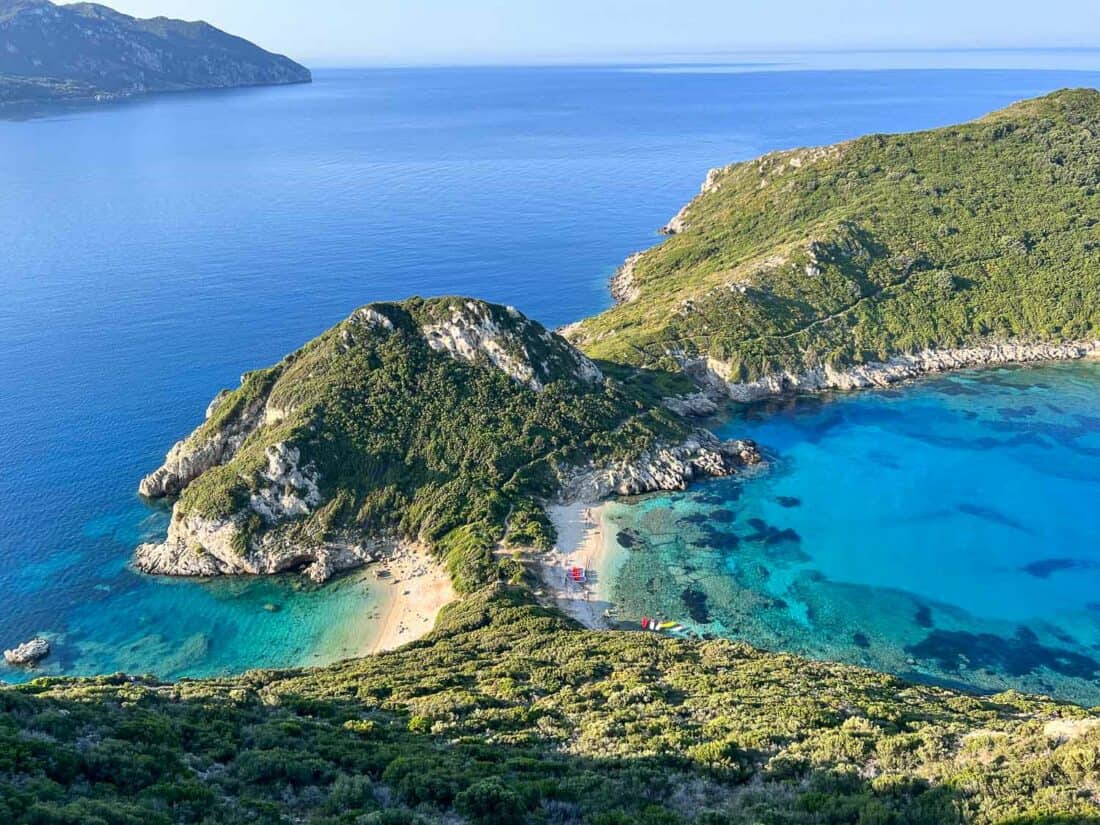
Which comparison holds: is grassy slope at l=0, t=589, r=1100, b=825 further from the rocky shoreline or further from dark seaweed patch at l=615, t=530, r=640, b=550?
the rocky shoreline

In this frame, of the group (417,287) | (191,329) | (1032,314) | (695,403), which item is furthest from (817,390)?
(191,329)

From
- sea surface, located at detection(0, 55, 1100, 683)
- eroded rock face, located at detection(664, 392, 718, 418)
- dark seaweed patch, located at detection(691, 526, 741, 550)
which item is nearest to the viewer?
sea surface, located at detection(0, 55, 1100, 683)

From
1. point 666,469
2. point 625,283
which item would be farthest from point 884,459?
point 625,283

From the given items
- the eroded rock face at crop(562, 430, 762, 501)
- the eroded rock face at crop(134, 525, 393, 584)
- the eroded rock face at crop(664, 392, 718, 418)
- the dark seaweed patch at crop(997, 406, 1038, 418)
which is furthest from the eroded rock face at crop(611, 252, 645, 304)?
the eroded rock face at crop(134, 525, 393, 584)

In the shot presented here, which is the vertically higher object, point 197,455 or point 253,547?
point 197,455

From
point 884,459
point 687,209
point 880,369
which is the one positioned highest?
point 687,209

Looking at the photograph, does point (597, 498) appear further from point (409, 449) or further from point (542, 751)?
point (542, 751)

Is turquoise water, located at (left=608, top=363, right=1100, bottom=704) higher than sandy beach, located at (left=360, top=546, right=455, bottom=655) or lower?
higher

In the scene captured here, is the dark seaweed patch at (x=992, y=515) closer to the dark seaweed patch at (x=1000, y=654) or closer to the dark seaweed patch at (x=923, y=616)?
the dark seaweed patch at (x=1000, y=654)
